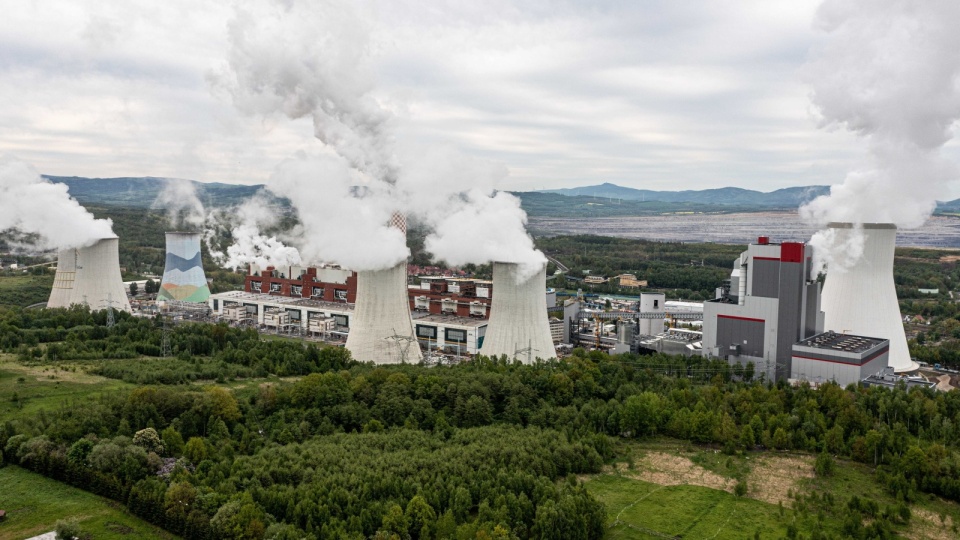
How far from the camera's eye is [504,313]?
77.0ft

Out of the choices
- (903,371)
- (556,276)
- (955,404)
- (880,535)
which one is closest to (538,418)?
(880,535)

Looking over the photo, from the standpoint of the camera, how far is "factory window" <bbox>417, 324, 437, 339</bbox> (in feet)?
105

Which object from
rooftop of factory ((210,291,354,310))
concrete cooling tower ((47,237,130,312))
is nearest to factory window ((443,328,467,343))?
rooftop of factory ((210,291,354,310))

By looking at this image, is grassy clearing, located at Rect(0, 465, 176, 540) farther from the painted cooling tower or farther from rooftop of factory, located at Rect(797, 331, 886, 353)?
the painted cooling tower

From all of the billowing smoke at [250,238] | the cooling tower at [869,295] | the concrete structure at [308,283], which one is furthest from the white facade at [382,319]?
the billowing smoke at [250,238]

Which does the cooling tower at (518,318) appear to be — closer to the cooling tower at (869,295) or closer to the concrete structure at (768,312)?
the concrete structure at (768,312)

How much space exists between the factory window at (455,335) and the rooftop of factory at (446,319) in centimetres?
43

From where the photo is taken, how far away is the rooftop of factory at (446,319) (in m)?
32.0

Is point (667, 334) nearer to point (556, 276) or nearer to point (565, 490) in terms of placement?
point (565, 490)

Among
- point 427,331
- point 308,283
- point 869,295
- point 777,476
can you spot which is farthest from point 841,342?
point 308,283

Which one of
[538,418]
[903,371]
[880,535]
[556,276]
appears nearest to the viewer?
[880,535]

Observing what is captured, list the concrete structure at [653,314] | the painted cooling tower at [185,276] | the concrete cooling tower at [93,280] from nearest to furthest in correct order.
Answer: the concrete structure at [653,314] → the concrete cooling tower at [93,280] → the painted cooling tower at [185,276]

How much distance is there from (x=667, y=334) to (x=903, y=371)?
8.57 metres

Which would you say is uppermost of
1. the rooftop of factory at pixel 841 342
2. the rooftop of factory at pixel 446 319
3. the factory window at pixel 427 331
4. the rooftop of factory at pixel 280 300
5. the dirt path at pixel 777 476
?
the rooftop of factory at pixel 841 342
